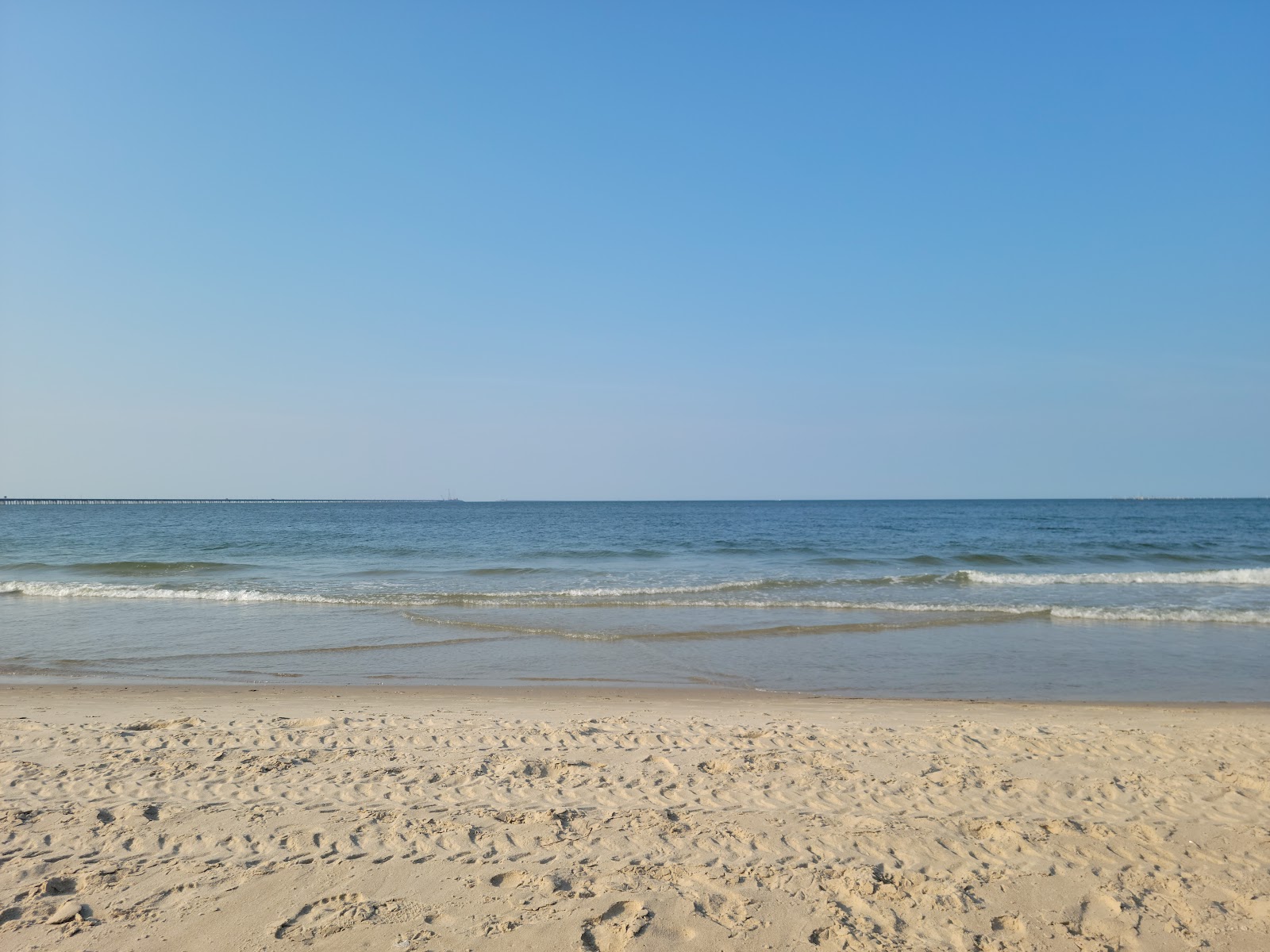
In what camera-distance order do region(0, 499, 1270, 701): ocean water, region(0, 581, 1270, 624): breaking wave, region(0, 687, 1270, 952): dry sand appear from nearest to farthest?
region(0, 687, 1270, 952): dry sand
region(0, 499, 1270, 701): ocean water
region(0, 581, 1270, 624): breaking wave

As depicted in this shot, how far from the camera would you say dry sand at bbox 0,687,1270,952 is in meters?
4.00

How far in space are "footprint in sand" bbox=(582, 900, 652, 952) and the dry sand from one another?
16mm

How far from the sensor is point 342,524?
65812 millimetres

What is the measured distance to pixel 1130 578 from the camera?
972 inches

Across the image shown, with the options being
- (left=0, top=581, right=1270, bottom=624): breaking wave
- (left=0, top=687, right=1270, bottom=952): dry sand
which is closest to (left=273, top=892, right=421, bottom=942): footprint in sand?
(left=0, top=687, right=1270, bottom=952): dry sand

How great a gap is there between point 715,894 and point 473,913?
4.35ft

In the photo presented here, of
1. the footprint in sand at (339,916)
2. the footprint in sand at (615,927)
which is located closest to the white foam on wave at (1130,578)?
the footprint in sand at (615,927)

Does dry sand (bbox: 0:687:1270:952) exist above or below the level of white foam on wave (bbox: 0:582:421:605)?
above

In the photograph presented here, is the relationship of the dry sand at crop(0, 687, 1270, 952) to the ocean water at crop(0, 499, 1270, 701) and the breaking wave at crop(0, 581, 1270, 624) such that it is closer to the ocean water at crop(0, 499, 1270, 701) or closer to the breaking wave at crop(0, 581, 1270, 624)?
the ocean water at crop(0, 499, 1270, 701)

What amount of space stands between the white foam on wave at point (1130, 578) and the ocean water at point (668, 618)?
141mm

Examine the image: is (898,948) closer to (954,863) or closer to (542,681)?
(954,863)

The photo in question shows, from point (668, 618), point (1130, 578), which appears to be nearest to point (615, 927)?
point (668, 618)

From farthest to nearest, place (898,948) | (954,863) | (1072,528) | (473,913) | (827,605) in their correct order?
(1072,528), (827,605), (954,863), (473,913), (898,948)

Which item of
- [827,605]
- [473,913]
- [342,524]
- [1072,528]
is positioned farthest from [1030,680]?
[342,524]
